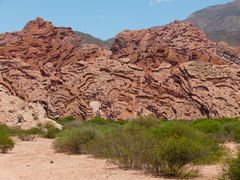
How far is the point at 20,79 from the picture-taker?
227ft

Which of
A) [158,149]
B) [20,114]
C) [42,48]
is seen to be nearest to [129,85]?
[20,114]

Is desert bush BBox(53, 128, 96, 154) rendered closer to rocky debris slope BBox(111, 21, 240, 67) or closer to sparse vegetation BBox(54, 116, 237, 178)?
sparse vegetation BBox(54, 116, 237, 178)

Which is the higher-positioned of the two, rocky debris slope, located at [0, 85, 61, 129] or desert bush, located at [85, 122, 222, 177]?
desert bush, located at [85, 122, 222, 177]

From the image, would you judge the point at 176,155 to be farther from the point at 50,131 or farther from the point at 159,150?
the point at 50,131

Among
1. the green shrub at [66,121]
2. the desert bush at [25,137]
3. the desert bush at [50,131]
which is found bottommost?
the green shrub at [66,121]

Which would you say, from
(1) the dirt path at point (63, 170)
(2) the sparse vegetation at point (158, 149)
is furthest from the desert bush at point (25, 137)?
(1) the dirt path at point (63, 170)

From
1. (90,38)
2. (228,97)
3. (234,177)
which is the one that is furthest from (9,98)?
(90,38)

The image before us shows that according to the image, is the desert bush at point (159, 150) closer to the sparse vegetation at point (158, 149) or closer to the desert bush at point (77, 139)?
the sparse vegetation at point (158, 149)

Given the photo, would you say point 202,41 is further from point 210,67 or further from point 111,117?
point 111,117

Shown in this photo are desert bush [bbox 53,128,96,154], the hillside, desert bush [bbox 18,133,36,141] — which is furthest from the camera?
the hillside

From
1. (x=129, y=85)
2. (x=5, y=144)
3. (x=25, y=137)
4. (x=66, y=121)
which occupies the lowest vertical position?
(x=66, y=121)

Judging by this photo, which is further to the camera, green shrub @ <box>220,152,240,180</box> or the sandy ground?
the sandy ground

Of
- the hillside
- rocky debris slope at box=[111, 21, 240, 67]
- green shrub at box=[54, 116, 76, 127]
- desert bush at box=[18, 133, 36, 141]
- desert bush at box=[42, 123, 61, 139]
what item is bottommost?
green shrub at box=[54, 116, 76, 127]

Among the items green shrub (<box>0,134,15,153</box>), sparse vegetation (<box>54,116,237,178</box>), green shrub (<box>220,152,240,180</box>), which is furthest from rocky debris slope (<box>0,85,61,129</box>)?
green shrub (<box>220,152,240,180</box>)
